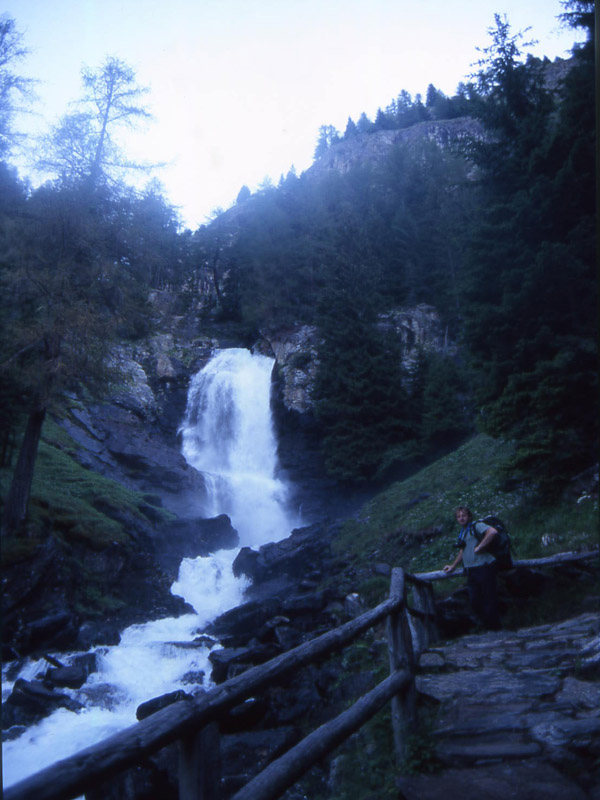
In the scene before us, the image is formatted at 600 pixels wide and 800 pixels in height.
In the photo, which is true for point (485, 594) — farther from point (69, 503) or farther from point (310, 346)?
point (310, 346)

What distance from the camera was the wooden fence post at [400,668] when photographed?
A: 12.7 feet

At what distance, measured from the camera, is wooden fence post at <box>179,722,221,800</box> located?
2121mm

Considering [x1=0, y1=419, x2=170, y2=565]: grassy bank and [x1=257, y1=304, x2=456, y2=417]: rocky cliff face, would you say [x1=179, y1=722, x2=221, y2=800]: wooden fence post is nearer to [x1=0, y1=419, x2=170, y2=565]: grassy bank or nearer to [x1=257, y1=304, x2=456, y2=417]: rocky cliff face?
[x1=0, y1=419, x2=170, y2=565]: grassy bank

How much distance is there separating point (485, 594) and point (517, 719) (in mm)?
2835

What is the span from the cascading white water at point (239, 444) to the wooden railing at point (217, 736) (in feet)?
59.8

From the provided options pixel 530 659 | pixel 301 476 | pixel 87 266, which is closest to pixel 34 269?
pixel 87 266

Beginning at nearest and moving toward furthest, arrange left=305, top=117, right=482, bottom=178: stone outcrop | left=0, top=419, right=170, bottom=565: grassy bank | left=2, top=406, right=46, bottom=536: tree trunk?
left=2, top=406, right=46, bottom=536: tree trunk
left=0, top=419, right=170, bottom=565: grassy bank
left=305, top=117, right=482, bottom=178: stone outcrop

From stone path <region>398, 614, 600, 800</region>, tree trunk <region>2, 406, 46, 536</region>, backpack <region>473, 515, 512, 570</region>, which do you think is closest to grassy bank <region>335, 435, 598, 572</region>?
backpack <region>473, 515, 512, 570</region>

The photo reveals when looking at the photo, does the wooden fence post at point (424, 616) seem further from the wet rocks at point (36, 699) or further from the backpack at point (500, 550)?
the wet rocks at point (36, 699)

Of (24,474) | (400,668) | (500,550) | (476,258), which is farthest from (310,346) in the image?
(400,668)

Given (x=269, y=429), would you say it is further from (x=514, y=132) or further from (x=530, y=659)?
(x=530, y=659)

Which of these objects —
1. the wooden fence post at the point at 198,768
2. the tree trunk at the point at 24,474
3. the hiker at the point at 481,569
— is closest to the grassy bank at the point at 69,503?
the tree trunk at the point at 24,474

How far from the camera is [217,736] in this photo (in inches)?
91.4

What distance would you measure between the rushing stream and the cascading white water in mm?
50
